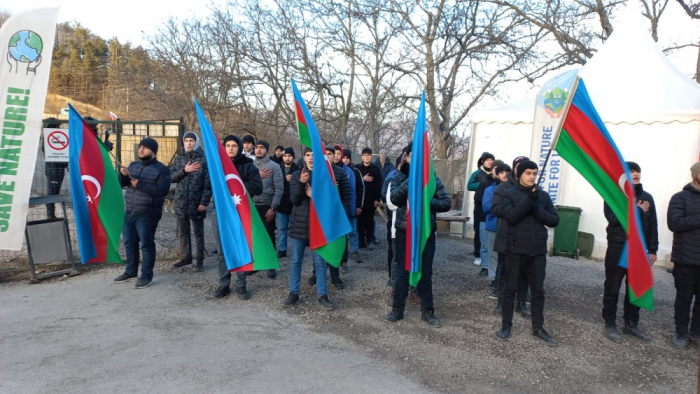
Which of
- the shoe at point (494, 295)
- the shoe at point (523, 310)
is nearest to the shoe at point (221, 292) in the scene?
the shoe at point (494, 295)

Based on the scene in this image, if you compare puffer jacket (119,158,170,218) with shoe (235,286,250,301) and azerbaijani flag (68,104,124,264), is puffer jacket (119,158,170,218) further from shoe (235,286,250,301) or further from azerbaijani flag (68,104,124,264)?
shoe (235,286,250,301)

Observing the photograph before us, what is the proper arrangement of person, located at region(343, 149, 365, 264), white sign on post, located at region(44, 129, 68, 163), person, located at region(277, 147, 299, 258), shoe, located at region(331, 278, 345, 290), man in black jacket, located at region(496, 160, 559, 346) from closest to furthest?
man in black jacket, located at region(496, 160, 559, 346) → shoe, located at region(331, 278, 345, 290) → white sign on post, located at region(44, 129, 68, 163) → person, located at region(277, 147, 299, 258) → person, located at region(343, 149, 365, 264)

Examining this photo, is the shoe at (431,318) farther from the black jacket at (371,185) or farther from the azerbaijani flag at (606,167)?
the black jacket at (371,185)

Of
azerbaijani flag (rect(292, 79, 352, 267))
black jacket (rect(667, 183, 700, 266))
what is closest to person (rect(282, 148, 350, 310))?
azerbaijani flag (rect(292, 79, 352, 267))

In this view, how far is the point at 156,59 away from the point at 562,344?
19503mm

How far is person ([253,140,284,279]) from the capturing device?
7328mm

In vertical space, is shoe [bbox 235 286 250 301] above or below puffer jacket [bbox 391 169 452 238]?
below

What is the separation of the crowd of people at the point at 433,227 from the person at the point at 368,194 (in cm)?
127

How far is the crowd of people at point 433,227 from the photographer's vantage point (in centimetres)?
482

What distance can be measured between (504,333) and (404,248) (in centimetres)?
135

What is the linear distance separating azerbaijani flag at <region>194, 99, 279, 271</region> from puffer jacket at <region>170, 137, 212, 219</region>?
124 cm

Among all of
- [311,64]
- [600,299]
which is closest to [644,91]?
[600,299]

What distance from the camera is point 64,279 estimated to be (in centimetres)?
671

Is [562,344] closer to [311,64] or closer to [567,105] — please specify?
[567,105]
